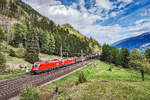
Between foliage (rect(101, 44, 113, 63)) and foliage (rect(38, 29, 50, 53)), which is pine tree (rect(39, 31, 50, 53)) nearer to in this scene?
foliage (rect(38, 29, 50, 53))

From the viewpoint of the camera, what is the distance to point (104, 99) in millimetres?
13188

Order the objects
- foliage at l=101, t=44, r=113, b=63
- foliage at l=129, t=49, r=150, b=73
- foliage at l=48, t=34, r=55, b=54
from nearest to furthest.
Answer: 1. foliage at l=129, t=49, r=150, b=73
2. foliage at l=48, t=34, r=55, b=54
3. foliage at l=101, t=44, r=113, b=63

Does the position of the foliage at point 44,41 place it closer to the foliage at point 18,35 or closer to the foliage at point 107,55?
the foliage at point 18,35

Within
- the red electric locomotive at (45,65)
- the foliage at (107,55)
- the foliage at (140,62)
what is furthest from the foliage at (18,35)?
the foliage at (140,62)

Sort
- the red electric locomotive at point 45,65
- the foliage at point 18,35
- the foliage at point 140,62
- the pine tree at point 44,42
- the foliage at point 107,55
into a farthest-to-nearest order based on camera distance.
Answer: the foliage at point 107,55, the pine tree at point 44,42, the foliage at point 18,35, the foliage at point 140,62, the red electric locomotive at point 45,65

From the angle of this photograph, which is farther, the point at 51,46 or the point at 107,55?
the point at 107,55

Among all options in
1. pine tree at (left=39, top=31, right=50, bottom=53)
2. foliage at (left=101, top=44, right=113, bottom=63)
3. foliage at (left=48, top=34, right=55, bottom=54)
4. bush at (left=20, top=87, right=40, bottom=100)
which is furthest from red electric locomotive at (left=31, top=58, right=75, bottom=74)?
foliage at (left=101, top=44, right=113, bottom=63)

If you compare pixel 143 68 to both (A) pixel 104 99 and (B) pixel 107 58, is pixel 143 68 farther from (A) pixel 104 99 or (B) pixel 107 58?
(B) pixel 107 58

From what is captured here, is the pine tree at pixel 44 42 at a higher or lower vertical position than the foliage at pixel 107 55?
higher

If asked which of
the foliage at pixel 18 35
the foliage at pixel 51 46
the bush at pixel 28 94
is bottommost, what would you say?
the bush at pixel 28 94

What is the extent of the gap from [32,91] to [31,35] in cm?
4893

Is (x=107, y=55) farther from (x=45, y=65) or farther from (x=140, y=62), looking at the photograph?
(x=45, y=65)

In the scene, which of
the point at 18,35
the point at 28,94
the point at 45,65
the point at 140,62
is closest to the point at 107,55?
the point at 140,62

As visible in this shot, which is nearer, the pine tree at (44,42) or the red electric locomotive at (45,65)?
the red electric locomotive at (45,65)
